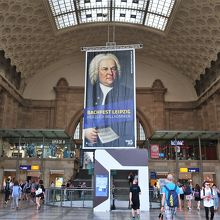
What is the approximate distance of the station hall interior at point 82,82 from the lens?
33812 mm

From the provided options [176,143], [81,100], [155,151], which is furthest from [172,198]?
[81,100]

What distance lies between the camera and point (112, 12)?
38.0 metres

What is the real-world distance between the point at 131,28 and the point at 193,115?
15.3 m

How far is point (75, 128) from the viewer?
142 ft

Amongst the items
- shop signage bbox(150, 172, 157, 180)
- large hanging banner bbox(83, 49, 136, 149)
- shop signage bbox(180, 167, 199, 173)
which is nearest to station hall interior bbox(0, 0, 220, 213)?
shop signage bbox(180, 167, 199, 173)

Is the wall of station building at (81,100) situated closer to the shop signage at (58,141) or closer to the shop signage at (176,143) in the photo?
the shop signage at (58,141)

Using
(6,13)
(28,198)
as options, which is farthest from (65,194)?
(6,13)

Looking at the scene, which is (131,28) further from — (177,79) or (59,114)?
(59,114)

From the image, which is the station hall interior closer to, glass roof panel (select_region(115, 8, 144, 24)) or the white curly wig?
glass roof panel (select_region(115, 8, 144, 24))

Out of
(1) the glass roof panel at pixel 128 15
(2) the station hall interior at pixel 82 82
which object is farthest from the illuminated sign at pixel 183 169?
(1) the glass roof panel at pixel 128 15

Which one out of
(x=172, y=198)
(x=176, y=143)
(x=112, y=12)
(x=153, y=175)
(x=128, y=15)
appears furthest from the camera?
(x=128, y=15)

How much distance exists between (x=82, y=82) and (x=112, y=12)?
11304 millimetres

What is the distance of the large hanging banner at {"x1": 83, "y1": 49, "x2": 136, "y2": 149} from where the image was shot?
66.3 ft

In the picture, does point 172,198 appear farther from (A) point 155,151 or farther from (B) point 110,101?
(A) point 155,151
